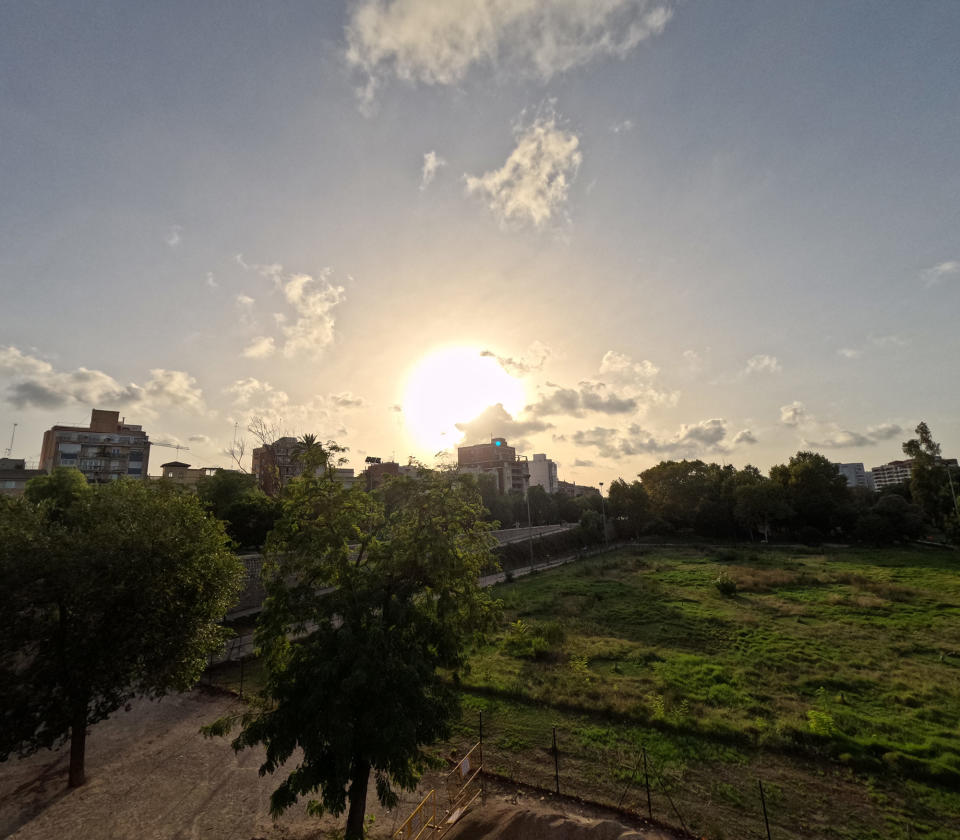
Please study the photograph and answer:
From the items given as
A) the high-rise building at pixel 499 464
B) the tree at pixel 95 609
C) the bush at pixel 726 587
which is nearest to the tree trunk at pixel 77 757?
the tree at pixel 95 609

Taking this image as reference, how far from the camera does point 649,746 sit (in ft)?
58.2

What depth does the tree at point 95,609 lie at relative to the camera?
46.6 ft

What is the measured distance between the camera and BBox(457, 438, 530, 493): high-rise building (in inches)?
5886

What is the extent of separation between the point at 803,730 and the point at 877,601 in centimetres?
2775

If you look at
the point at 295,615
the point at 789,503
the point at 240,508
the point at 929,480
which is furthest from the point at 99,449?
the point at 929,480

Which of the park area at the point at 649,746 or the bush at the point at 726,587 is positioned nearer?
the park area at the point at 649,746

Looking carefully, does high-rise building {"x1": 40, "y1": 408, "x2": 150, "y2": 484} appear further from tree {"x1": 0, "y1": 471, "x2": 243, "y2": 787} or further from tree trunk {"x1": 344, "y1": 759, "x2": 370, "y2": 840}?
tree trunk {"x1": 344, "y1": 759, "x2": 370, "y2": 840}

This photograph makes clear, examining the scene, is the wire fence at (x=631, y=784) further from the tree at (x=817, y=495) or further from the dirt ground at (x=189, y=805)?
the tree at (x=817, y=495)

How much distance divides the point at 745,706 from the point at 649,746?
6.13m

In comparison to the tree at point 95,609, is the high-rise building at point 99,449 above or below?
above

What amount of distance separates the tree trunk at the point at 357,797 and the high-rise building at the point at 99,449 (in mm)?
106557

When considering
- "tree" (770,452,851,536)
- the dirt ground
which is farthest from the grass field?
"tree" (770,452,851,536)

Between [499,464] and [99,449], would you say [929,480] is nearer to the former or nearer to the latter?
[499,464]

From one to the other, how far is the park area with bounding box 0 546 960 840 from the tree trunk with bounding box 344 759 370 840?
3.36m
